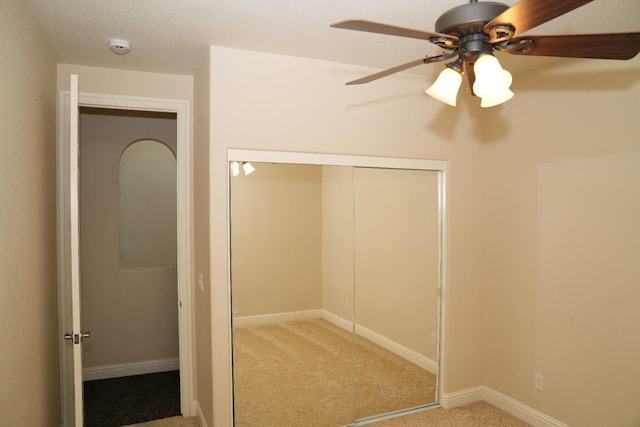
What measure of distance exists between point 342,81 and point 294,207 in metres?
0.97

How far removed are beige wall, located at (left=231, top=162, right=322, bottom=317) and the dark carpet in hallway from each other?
1395 millimetres

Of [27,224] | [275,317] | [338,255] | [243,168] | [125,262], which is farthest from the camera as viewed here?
[125,262]

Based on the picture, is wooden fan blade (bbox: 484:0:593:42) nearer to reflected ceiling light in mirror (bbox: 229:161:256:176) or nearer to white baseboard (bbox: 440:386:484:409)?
reflected ceiling light in mirror (bbox: 229:161:256:176)

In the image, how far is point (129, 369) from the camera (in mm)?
4070

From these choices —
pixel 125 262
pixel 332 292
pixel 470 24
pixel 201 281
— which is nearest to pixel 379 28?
pixel 470 24

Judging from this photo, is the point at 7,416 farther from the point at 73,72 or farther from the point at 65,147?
the point at 73,72

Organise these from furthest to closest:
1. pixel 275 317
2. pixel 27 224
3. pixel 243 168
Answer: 1. pixel 275 317
2. pixel 243 168
3. pixel 27 224

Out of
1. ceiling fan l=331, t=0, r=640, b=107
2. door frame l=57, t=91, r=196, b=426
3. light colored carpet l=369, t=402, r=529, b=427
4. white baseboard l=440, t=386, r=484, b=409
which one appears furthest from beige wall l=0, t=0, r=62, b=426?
white baseboard l=440, t=386, r=484, b=409

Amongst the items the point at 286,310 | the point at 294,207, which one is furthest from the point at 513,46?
the point at 286,310

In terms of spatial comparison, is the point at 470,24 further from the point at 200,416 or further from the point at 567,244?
the point at 200,416

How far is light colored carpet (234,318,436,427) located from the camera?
109 inches

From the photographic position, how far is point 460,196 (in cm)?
337

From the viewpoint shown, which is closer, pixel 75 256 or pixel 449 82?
pixel 449 82

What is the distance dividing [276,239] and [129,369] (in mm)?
2396
